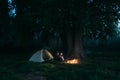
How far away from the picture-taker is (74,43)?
21.9m

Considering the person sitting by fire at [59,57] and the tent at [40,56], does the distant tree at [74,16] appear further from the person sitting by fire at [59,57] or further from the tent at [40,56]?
the tent at [40,56]

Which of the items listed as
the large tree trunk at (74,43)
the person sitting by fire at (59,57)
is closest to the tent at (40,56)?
the person sitting by fire at (59,57)

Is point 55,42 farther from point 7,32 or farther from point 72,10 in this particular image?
point 72,10

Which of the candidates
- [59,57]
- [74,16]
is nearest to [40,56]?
[59,57]

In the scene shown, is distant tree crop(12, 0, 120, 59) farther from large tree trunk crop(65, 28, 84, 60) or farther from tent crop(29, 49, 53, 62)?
tent crop(29, 49, 53, 62)

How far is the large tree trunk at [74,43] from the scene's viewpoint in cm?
2152

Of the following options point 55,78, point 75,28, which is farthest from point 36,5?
point 55,78

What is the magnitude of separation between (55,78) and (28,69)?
3.41m

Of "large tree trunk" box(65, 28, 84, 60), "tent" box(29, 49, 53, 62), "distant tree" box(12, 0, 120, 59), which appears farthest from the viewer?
"large tree trunk" box(65, 28, 84, 60)

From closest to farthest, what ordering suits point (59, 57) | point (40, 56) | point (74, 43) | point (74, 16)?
point (74, 16) < point (40, 56) < point (59, 57) < point (74, 43)

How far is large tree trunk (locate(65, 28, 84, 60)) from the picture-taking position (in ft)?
70.6

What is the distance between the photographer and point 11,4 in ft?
92.6

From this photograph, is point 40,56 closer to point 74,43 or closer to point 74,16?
point 74,43

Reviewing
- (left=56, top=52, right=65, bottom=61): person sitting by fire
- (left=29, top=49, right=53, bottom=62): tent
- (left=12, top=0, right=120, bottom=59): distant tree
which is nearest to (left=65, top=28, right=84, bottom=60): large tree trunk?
(left=12, top=0, right=120, bottom=59): distant tree
